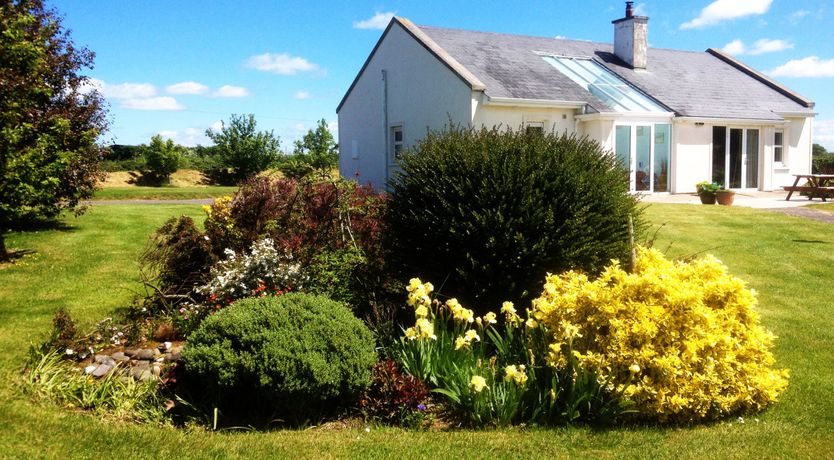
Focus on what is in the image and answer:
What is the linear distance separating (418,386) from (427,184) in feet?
7.73

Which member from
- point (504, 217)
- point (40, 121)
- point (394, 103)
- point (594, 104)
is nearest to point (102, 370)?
point (504, 217)

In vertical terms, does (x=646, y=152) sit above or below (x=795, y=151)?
below

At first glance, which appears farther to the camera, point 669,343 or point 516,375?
point 669,343

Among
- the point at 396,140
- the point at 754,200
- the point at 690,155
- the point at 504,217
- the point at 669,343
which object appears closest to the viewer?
the point at 669,343

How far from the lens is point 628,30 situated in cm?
2753

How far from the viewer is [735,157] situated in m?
26.1

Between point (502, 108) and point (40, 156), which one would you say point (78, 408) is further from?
point (502, 108)

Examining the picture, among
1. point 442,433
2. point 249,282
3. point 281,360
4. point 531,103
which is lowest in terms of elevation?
point 442,433

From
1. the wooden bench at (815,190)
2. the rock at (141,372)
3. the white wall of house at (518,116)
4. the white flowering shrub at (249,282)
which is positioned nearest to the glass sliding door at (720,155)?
the wooden bench at (815,190)

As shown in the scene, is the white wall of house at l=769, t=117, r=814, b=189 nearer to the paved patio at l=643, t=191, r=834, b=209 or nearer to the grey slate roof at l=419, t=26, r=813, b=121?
the grey slate roof at l=419, t=26, r=813, b=121

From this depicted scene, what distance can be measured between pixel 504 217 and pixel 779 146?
84.6 feet

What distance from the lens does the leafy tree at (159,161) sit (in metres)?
38.6

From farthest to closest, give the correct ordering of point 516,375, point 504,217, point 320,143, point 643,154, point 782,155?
point 320,143, point 782,155, point 643,154, point 504,217, point 516,375

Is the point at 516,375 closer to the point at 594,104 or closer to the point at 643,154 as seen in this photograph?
the point at 594,104
